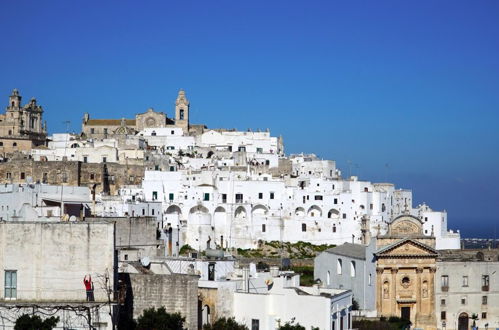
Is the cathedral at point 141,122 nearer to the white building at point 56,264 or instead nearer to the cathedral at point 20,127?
the cathedral at point 20,127

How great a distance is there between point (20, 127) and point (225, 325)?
224 ft

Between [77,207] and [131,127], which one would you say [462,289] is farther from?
[131,127]

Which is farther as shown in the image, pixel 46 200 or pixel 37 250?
pixel 46 200

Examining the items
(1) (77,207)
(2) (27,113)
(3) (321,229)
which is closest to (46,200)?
(1) (77,207)

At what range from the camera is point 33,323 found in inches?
1143

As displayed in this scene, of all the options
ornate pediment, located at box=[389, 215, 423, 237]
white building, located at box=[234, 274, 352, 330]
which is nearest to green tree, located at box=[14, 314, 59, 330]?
white building, located at box=[234, 274, 352, 330]

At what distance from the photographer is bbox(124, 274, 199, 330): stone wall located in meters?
33.3

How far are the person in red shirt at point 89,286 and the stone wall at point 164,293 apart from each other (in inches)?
144

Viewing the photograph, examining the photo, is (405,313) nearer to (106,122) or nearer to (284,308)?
(284,308)

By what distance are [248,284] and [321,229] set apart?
1633 inches

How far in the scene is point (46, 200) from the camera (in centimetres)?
5300

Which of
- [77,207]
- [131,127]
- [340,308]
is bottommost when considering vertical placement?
[340,308]

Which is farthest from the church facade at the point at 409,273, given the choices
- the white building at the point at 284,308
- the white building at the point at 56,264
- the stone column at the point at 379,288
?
the white building at the point at 56,264

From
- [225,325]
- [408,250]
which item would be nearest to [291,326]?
[225,325]
